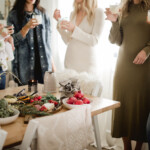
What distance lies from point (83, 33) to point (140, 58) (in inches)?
24.4

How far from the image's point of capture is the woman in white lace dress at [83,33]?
212cm

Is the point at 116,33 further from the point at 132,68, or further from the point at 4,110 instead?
the point at 4,110

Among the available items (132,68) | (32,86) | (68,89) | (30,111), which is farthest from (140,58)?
(30,111)

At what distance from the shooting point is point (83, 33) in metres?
2.12

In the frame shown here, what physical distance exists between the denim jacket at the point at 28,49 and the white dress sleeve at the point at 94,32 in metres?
0.59

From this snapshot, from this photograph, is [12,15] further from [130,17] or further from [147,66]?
A: [147,66]

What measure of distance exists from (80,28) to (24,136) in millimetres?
1500

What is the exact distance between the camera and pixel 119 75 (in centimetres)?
198

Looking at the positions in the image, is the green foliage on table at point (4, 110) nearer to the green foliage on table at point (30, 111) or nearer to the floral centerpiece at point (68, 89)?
the green foliage on table at point (30, 111)

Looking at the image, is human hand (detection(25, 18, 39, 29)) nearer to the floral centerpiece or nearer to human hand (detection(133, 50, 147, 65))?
the floral centerpiece

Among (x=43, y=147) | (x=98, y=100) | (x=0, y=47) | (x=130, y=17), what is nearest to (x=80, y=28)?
(x=130, y=17)

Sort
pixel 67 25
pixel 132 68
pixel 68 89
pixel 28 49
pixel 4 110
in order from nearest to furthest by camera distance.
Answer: pixel 4 110 → pixel 68 89 → pixel 132 68 → pixel 67 25 → pixel 28 49

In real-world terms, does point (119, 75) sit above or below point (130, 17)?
below

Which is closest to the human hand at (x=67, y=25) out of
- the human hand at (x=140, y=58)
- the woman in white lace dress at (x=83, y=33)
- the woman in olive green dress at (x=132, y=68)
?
the woman in white lace dress at (x=83, y=33)
